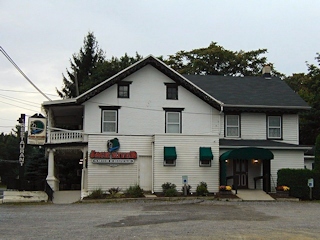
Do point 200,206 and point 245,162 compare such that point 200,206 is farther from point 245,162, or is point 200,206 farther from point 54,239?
point 54,239

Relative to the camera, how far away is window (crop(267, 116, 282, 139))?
32.1 meters

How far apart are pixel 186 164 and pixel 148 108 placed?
453cm

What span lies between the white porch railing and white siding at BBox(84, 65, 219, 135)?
773 mm

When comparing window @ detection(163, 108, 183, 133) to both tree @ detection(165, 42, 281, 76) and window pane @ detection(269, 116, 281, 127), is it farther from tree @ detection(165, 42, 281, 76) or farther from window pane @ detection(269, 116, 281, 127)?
tree @ detection(165, 42, 281, 76)

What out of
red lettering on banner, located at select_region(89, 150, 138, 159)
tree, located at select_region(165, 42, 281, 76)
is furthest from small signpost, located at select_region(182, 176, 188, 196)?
tree, located at select_region(165, 42, 281, 76)

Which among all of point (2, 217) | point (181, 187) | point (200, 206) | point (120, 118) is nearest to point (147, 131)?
point (120, 118)

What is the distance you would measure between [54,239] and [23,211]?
8657 millimetres

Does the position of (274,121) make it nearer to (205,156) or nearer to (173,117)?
(205,156)

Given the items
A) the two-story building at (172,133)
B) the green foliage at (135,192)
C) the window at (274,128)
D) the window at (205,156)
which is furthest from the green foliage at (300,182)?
the green foliage at (135,192)

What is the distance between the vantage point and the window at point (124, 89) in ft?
100

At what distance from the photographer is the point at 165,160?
92.9 feet

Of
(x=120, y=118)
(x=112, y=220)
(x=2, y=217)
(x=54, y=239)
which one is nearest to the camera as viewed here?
(x=54, y=239)

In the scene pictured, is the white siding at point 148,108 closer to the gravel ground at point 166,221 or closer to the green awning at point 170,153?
the green awning at point 170,153

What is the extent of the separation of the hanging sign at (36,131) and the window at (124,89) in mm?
5304
